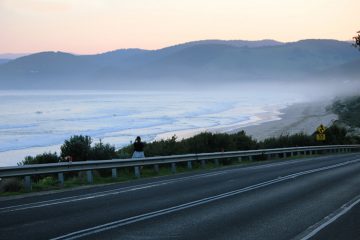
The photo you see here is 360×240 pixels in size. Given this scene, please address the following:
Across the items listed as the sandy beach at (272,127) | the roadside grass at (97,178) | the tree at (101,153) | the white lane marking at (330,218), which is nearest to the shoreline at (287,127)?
the sandy beach at (272,127)

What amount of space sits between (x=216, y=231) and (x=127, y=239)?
5.06 feet

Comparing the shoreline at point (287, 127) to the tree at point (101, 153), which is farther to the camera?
the shoreline at point (287, 127)

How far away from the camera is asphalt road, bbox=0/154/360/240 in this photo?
363 inches

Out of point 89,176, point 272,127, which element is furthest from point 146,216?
point 272,127

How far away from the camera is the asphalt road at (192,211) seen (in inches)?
363

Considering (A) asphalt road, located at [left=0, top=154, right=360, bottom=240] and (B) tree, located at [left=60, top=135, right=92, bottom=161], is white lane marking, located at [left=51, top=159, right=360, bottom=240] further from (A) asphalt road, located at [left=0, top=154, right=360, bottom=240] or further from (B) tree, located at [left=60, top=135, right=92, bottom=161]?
(B) tree, located at [left=60, top=135, right=92, bottom=161]

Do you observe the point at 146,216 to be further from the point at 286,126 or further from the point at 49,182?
the point at 286,126

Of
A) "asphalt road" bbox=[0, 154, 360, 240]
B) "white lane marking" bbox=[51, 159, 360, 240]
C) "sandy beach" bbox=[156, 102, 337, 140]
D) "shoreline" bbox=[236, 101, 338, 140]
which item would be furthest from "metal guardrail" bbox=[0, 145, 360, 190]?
"shoreline" bbox=[236, 101, 338, 140]

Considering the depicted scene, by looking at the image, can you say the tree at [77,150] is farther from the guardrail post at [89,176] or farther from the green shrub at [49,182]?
the guardrail post at [89,176]

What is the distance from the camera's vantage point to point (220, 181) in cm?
1798

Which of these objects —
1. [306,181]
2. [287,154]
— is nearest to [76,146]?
[306,181]

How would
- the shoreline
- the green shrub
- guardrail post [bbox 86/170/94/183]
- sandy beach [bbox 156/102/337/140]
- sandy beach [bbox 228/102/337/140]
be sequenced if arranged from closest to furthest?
1. the green shrub
2. guardrail post [bbox 86/170/94/183]
3. sandy beach [bbox 156/102/337/140]
4. the shoreline
5. sandy beach [bbox 228/102/337/140]

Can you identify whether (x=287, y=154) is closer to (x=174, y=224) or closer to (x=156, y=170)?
(x=156, y=170)

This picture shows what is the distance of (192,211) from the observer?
11508 mm
